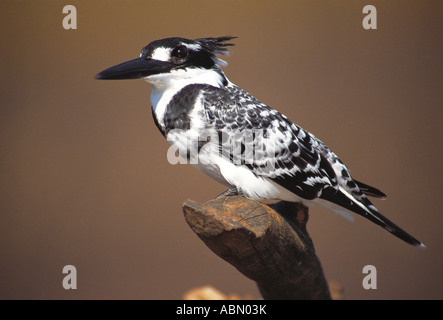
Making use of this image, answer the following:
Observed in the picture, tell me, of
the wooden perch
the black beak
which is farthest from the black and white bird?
the wooden perch

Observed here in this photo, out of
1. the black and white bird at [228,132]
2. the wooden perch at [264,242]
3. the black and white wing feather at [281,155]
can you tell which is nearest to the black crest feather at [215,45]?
the black and white bird at [228,132]

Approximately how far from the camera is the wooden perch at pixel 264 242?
101 cm

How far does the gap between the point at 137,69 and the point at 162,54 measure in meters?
0.09

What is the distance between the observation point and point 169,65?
4.19ft

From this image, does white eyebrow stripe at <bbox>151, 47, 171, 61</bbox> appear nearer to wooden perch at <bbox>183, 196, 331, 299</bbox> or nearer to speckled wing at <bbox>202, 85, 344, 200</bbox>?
speckled wing at <bbox>202, 85, 344, 200</bbox>

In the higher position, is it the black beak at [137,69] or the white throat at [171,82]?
the black beak at [137,69]

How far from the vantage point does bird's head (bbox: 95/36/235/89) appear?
1.26 metres

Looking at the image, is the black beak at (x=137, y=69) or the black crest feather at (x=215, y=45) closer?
the black beak at (x=137, y=69)

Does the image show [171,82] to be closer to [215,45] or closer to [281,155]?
[215,45]

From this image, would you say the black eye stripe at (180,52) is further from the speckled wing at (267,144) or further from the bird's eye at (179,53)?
the speckled wing at (267,144)

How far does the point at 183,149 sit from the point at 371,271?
4.73ft

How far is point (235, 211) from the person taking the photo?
1102mm

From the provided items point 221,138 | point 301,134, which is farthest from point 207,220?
point 301,134

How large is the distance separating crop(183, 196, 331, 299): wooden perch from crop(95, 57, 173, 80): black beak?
42 centimetres
